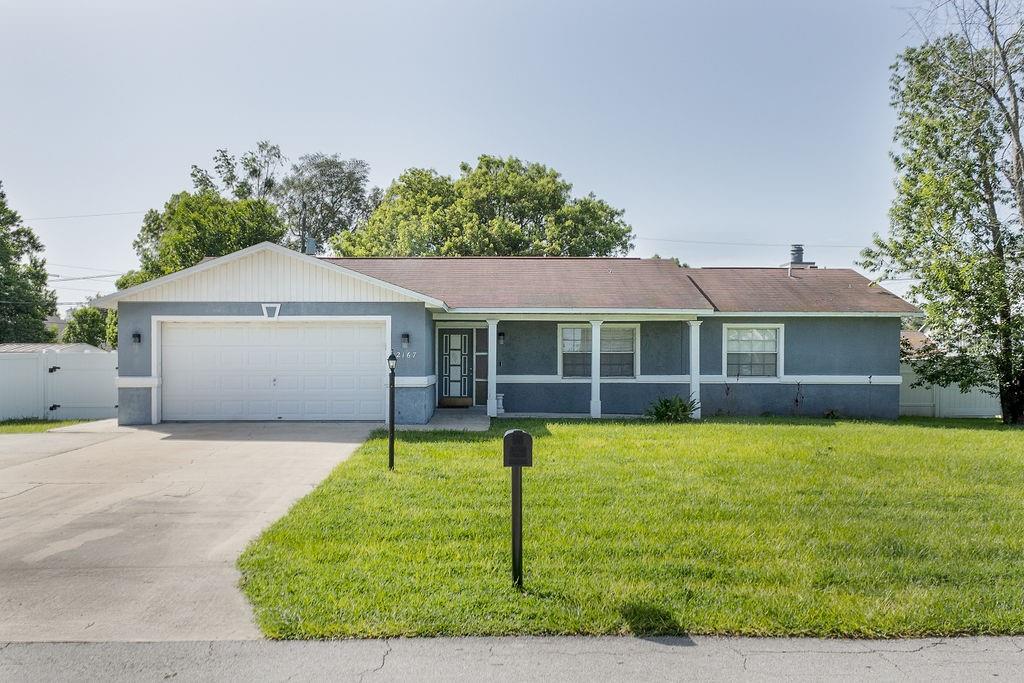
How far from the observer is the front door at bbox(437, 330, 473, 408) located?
15.9 meters

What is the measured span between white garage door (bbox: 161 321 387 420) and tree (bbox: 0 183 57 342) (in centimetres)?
2164

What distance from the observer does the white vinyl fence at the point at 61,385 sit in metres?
15.0

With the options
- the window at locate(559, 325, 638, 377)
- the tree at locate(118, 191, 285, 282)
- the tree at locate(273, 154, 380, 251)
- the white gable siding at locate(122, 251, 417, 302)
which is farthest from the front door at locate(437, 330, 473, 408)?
the tree at locate(273, 154, 380, 251)

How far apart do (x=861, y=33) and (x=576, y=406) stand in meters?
10.4

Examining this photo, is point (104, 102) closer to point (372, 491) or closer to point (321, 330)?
point (321, 330)

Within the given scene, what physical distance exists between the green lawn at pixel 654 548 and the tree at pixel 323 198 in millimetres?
34617

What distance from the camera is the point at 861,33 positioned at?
1438 cm

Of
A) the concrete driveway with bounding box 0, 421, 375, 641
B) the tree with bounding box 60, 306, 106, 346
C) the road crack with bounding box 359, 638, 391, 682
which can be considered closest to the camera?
the road crack with bounding box 359, 638, 391, 682

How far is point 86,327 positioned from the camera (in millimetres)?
38219

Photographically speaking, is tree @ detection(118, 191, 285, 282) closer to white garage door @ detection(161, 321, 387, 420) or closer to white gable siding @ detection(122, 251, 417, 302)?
white garage door @ detection(161, 321, 387, 420)

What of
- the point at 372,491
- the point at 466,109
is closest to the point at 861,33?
the point at 466,109

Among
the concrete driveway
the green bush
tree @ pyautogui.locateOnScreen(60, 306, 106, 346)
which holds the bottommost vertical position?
the concrete driveway

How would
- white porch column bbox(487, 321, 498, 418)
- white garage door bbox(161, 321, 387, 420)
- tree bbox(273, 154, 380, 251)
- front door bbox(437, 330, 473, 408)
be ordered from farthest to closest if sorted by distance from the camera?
tree bbox(273, 154, 380, 251), front door bbox(437, 330, 473, 408), white porch column bbox(487, 321, 498, 418), white garage door bbox(161, 321, 387, 420)

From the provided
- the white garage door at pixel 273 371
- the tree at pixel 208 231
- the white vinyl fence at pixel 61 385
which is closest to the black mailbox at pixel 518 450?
the white garage door at pixel 273 371
